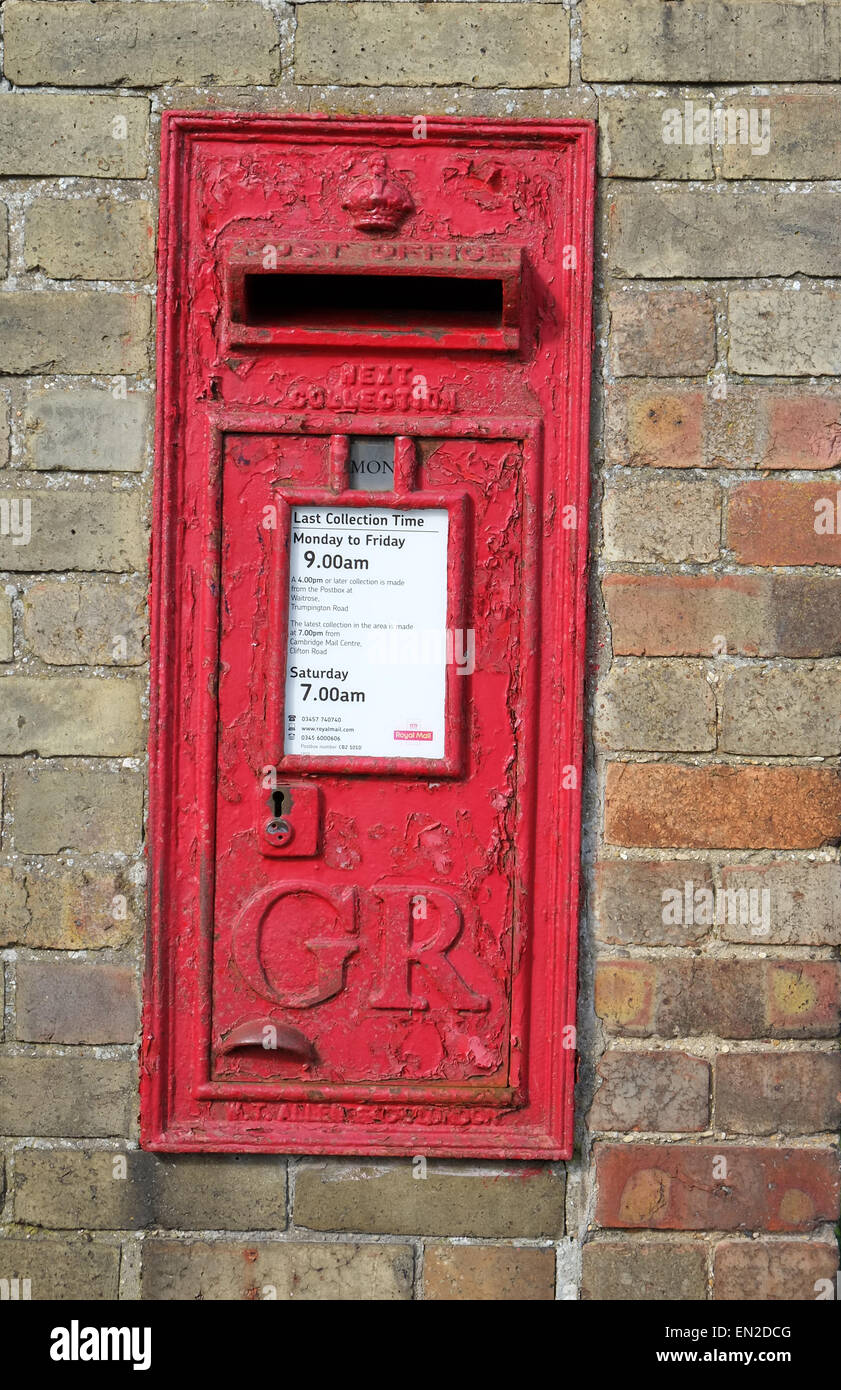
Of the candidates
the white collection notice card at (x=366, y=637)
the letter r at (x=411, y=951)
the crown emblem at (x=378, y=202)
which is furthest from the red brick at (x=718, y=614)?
the crown emblem at (x=378, y=202)

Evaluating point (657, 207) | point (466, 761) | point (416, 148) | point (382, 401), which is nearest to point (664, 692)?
point (466, 761)

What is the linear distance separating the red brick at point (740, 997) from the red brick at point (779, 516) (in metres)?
0.78

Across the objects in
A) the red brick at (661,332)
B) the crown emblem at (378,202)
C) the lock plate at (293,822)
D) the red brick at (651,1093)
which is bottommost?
the red brick at (651,1093)

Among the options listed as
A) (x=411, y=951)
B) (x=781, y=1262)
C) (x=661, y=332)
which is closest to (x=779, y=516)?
(x=661, y=332)

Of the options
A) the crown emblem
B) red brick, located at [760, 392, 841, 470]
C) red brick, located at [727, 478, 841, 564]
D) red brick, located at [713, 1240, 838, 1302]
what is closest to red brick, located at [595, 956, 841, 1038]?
red brick, located at [713, 1240, 838, 1302]

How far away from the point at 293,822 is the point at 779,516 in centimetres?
107

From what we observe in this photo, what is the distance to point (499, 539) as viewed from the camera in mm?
1941

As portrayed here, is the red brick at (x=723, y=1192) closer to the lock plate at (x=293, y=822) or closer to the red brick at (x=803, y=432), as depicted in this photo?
the lock plate at (x=293, y=822)

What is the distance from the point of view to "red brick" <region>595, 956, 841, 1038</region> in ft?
6.47

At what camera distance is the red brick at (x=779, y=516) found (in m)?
1.96

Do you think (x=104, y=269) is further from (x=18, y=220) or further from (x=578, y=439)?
(x=578, y=439)

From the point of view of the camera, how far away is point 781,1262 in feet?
6.49

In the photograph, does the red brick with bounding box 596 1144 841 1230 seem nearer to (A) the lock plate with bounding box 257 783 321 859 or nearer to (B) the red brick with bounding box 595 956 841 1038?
(B) the red brick with bounding box 595 956 841 1038

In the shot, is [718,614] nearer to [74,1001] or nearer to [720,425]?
[720,425]
